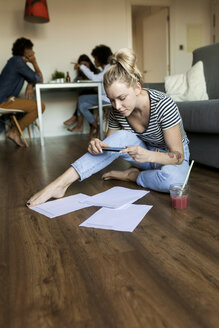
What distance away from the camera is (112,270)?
94 cm

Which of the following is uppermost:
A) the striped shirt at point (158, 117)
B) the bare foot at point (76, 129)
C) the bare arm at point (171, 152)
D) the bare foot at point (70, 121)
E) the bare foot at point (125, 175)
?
the striped shirt at point (158, 117)

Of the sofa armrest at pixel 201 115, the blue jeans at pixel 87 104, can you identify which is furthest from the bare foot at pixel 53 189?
the blue jeans at pixel 87 104

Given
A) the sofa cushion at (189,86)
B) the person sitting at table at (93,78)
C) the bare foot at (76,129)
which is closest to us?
the sofa cushion at (189,86)

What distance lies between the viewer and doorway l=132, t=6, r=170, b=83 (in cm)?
597

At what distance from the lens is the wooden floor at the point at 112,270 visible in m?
0.74

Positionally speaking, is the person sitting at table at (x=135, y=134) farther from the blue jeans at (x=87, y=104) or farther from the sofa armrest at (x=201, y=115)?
the blue jeans at (x=87, y=104)

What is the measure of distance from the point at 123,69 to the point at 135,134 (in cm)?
44

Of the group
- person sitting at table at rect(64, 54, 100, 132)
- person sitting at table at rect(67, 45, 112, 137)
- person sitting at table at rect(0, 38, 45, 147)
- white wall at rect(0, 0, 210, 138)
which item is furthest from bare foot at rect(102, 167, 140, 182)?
white wall at rect(0, 0, 210, 138)

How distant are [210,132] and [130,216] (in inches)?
41.9

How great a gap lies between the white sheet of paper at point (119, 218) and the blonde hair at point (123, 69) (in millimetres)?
576

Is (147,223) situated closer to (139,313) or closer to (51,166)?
(139,313)

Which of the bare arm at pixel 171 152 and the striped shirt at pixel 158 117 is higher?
the striped shirt at pixel 158 117

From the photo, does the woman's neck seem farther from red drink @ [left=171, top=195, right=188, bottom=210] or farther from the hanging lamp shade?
the hanging lamp shade

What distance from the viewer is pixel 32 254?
1088mm
